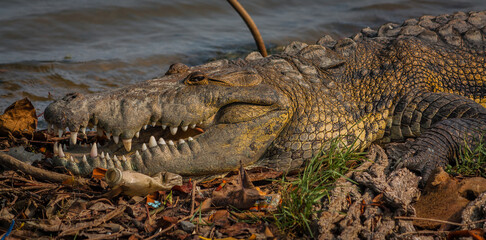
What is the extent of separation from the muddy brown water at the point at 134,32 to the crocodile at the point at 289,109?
3484 mm

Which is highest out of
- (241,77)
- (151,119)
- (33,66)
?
(241,77)

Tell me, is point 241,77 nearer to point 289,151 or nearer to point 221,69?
point 221,69

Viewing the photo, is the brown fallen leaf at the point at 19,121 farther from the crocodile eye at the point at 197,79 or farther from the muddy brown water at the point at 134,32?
the muddy brown water at the point at 134,32

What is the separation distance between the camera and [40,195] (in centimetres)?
337

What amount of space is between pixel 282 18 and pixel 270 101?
28.4 feet

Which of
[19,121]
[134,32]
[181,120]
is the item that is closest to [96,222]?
[181,120]

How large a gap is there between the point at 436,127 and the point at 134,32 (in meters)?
7.95

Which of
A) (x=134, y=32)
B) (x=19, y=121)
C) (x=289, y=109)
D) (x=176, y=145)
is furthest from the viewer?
(x=134, y=32)

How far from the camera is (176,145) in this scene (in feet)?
11.8

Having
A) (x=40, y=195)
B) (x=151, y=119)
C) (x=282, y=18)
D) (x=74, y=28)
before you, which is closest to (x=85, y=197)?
(x=40, y=195)

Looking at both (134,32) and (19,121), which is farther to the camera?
(134,32)

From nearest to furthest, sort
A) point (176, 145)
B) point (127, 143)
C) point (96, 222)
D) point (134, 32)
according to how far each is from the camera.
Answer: point (96, 222)
point (127, 143)
point (176, 145)
point (134, 32)

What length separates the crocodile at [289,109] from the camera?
138 inches

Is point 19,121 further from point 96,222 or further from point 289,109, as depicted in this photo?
point 289,109
